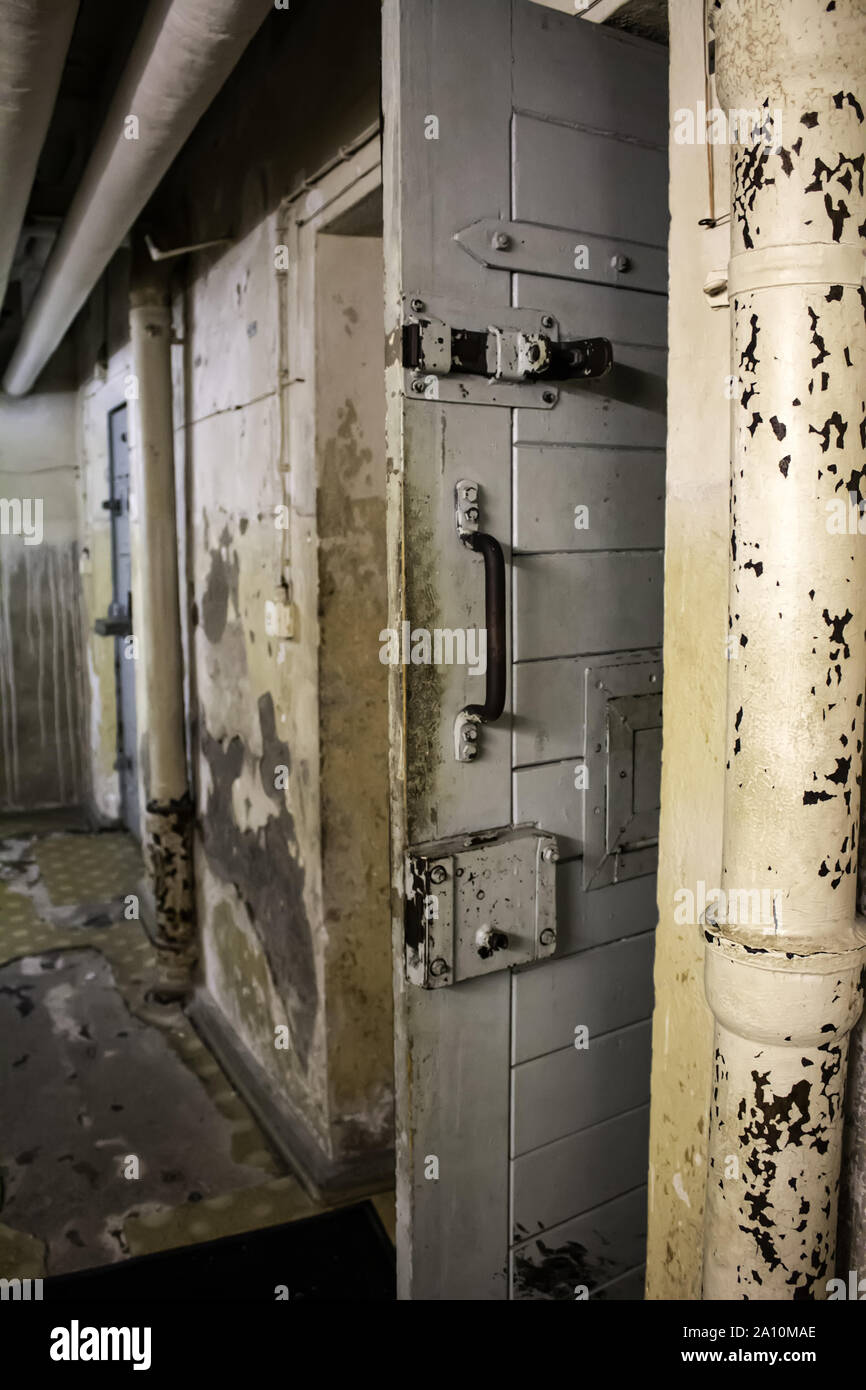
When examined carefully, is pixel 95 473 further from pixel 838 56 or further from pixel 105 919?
pixel 838 56

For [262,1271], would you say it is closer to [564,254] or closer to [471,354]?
[471,354]

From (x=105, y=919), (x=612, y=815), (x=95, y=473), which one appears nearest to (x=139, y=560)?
(x=105, y=919)

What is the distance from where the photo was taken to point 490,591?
1.49 meters

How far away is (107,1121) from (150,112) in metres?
2.72

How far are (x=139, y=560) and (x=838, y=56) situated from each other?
3.24 meters

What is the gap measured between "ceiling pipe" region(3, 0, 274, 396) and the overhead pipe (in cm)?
119

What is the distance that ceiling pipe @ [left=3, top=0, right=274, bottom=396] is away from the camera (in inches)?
72.4

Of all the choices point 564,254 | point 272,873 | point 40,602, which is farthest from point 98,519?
point 564,254

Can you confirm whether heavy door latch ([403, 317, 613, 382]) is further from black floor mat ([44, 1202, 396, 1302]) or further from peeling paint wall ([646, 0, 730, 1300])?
black floor mat ([44, 1202, 396, 1302])

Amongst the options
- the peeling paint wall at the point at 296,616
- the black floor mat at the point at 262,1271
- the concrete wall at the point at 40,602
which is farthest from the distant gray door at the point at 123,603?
the black floor mat at the point at 262,1271

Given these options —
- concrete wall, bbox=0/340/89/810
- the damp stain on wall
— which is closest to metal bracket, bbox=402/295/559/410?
the damp stain on wall

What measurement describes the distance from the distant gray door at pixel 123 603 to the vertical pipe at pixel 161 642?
145cm

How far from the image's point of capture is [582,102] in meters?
1.59

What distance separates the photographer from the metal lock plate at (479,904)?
1479 mm
